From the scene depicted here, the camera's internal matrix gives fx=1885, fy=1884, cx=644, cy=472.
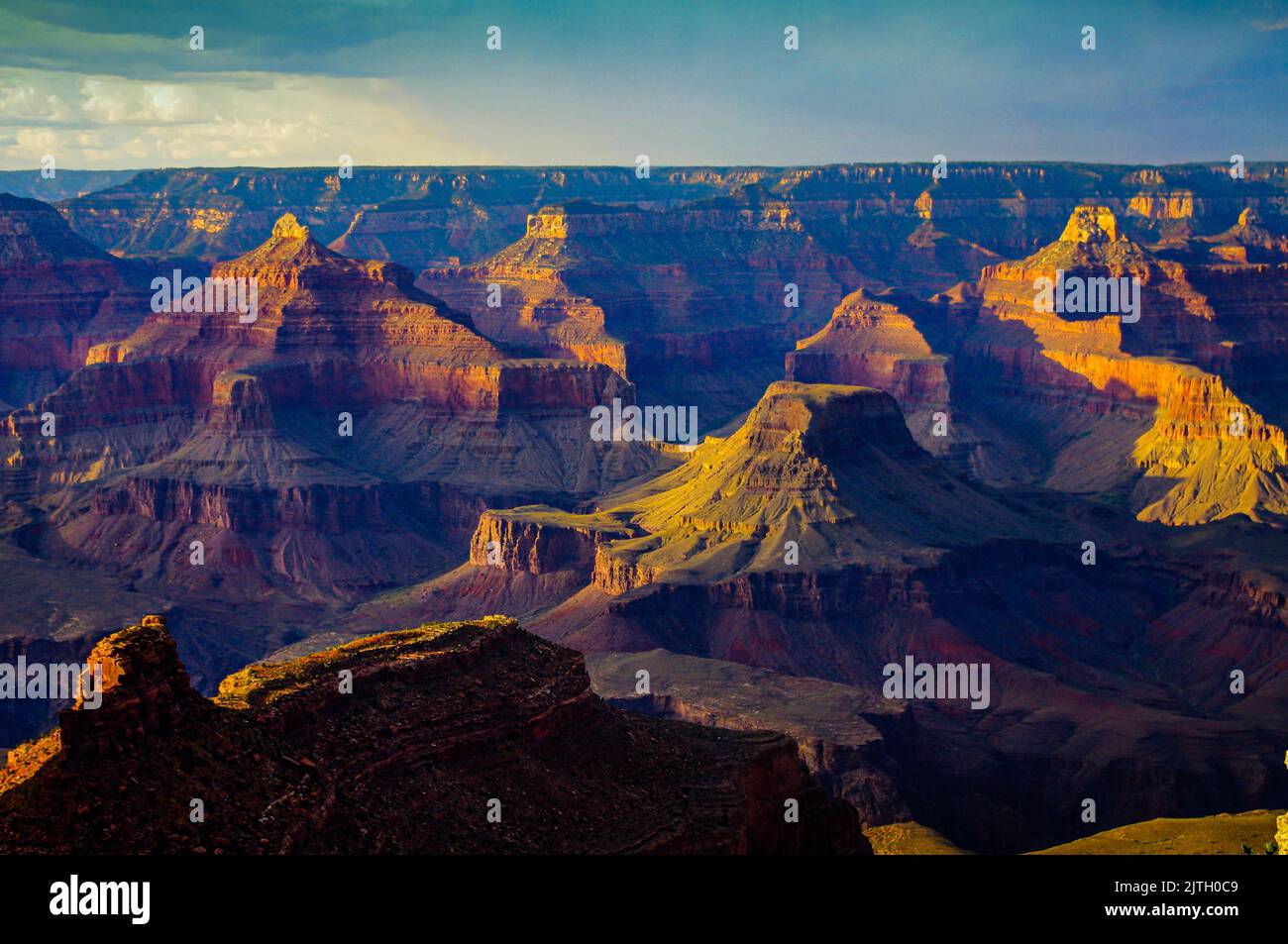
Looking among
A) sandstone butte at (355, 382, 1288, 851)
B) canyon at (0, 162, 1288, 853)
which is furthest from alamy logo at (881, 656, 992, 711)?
canyon at (0, 162, 1288, 853)

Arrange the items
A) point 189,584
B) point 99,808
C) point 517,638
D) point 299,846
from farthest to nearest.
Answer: point 189,584 → point 517,638 → point 299,846 → point 99,808

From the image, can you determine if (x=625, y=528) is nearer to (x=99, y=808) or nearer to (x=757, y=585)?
(x=757, y=585)

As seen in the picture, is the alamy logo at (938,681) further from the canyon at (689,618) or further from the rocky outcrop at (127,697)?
the rocky outcrop at (127,697)

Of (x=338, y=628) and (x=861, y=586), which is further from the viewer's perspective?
(x=338, y=628)

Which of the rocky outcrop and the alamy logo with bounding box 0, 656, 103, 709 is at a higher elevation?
the rocky outcrop
